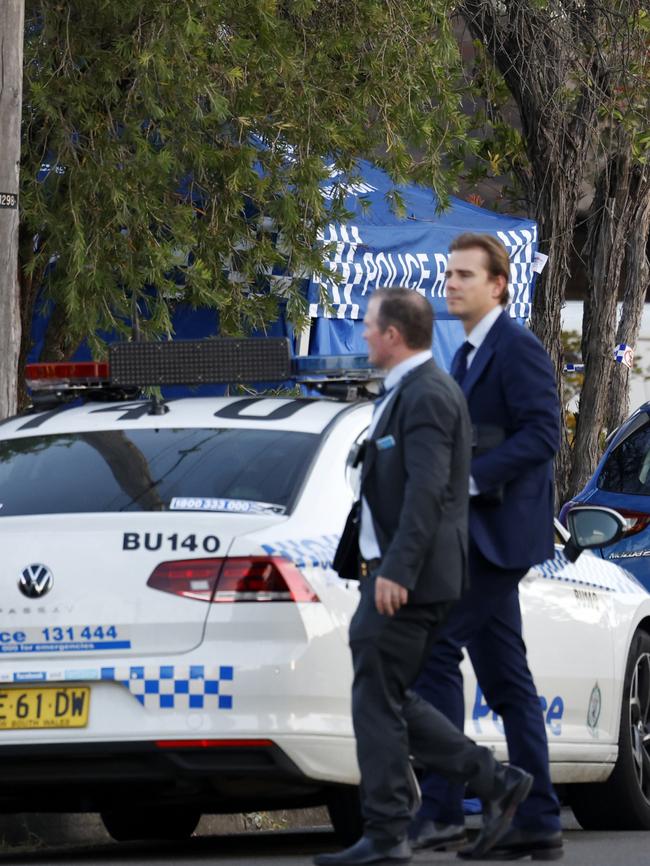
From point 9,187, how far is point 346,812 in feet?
13.3

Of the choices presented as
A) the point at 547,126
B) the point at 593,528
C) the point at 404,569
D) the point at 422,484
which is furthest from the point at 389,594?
the point at 547,126

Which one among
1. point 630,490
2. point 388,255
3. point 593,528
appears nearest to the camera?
point 593,528

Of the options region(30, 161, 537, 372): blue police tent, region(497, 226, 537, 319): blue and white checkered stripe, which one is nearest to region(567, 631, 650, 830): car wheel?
region(30, 161, 537, 372): blue police tent

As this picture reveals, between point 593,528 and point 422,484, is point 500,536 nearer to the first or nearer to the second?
point 422,484

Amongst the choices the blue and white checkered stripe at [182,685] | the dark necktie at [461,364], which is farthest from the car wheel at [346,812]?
the dark necktie at [461,364]

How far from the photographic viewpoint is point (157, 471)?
6363mm

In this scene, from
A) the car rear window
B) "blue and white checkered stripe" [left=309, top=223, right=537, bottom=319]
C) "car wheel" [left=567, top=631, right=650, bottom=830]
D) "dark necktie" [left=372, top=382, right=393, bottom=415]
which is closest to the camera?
"dark necktie" [left=372, top=382, right=393, bottom=415]

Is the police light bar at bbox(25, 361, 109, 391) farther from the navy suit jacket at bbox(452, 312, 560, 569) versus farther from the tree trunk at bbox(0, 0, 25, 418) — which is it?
the tree trunk at bbox(0, 0, 25, 418)

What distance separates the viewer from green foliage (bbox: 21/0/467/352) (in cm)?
1057

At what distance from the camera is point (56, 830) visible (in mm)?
8133

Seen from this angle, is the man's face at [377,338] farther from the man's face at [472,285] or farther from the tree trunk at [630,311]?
the tree trunk at [630,311]

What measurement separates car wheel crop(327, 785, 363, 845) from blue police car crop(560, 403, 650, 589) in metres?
2.80

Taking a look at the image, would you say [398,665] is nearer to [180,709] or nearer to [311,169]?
[180,709]

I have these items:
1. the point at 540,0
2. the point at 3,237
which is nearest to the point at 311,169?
the point at 3,237
